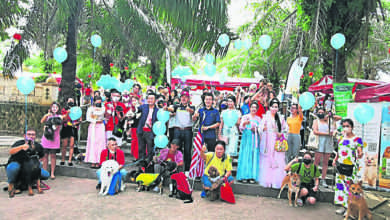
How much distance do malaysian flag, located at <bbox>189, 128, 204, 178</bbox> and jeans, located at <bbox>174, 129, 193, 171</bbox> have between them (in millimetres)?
263

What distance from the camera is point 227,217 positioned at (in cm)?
432

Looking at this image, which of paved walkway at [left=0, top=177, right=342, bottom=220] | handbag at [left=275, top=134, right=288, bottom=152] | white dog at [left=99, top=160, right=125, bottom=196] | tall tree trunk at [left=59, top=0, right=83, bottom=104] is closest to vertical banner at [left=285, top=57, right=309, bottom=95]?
handbag at [left=275, top=134, right=288, bottom=152]

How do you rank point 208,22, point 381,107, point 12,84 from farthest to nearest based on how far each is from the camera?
1. point 12,84
2. point 381,107
3. point 208,22

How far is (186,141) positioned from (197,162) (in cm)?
50

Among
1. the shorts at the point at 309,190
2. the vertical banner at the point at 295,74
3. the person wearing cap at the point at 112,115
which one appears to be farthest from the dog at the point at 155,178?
the vertical banner at the point at 295,74

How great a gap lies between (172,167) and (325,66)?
8120 millimetres

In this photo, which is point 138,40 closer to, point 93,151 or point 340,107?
point 93,151

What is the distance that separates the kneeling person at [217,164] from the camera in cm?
510

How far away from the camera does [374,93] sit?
5.76m

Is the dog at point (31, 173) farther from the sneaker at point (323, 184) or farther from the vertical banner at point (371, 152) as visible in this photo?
the vertical banner at point (371, 152)

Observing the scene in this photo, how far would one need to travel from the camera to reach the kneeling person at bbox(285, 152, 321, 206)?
4910mm

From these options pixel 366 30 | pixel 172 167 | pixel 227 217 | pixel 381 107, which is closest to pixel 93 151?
pixel 172 167

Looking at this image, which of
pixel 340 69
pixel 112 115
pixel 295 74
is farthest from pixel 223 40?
pixel 340 69

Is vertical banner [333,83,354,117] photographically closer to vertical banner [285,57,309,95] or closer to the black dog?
vertical banner [285,57,309,95]
